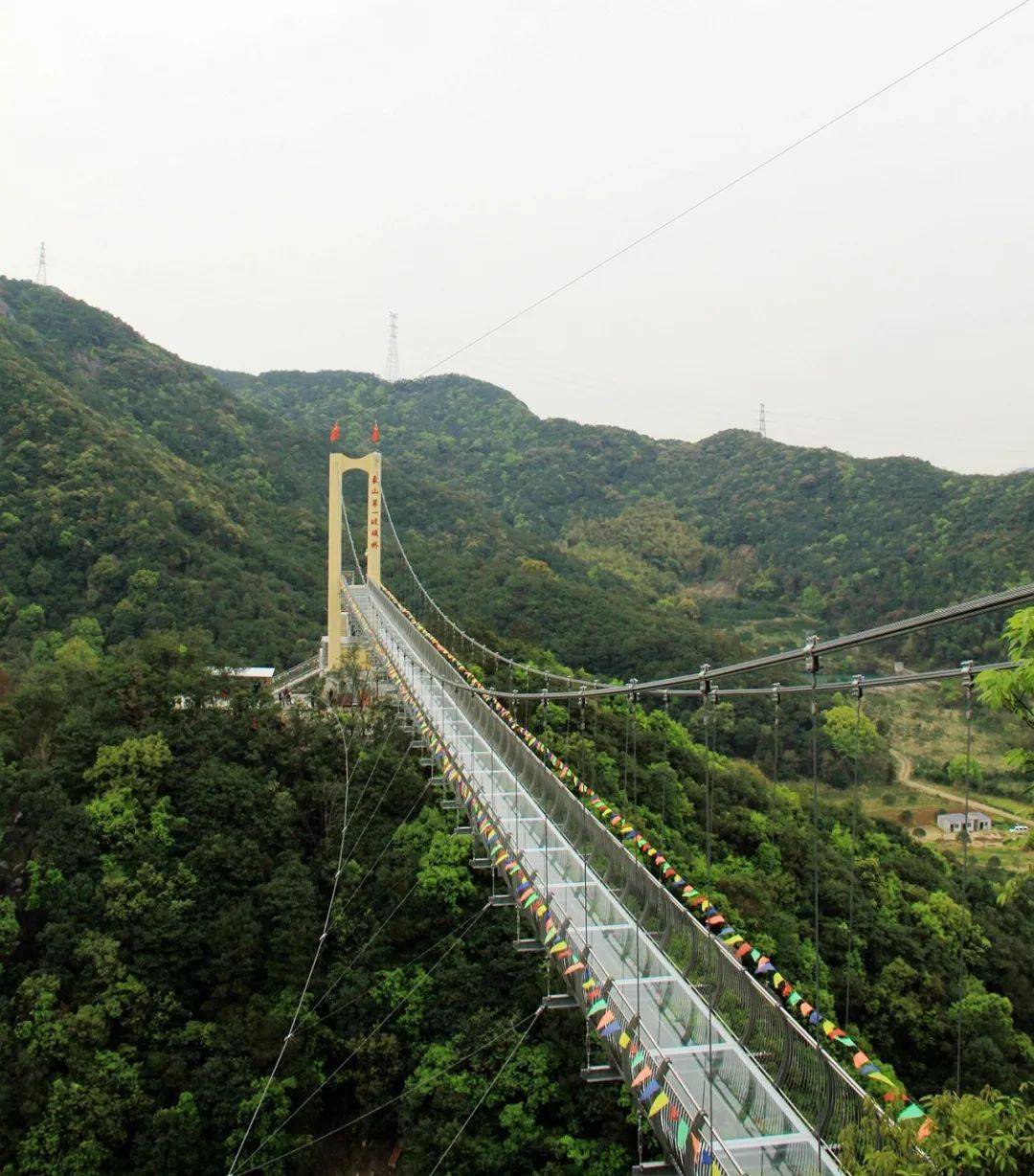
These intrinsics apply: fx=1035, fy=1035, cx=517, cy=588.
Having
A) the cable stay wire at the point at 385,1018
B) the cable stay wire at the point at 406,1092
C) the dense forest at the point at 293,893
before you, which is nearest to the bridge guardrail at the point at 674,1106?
the dense forest at the point at 293,893

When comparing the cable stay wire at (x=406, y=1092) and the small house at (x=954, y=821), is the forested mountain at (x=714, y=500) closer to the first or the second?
the small house at (x=954, y=821)

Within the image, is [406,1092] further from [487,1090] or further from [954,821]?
[954,821]

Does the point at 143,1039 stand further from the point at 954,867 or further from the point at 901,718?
the point at 901,718

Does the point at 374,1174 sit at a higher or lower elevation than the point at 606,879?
lower

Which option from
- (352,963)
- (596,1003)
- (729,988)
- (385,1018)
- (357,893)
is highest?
(729,988)

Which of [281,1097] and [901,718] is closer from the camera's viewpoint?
[281,1097]

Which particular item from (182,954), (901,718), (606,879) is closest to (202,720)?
(182,954)

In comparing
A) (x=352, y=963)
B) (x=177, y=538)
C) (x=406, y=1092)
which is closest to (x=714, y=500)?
(x=177, y=538)
